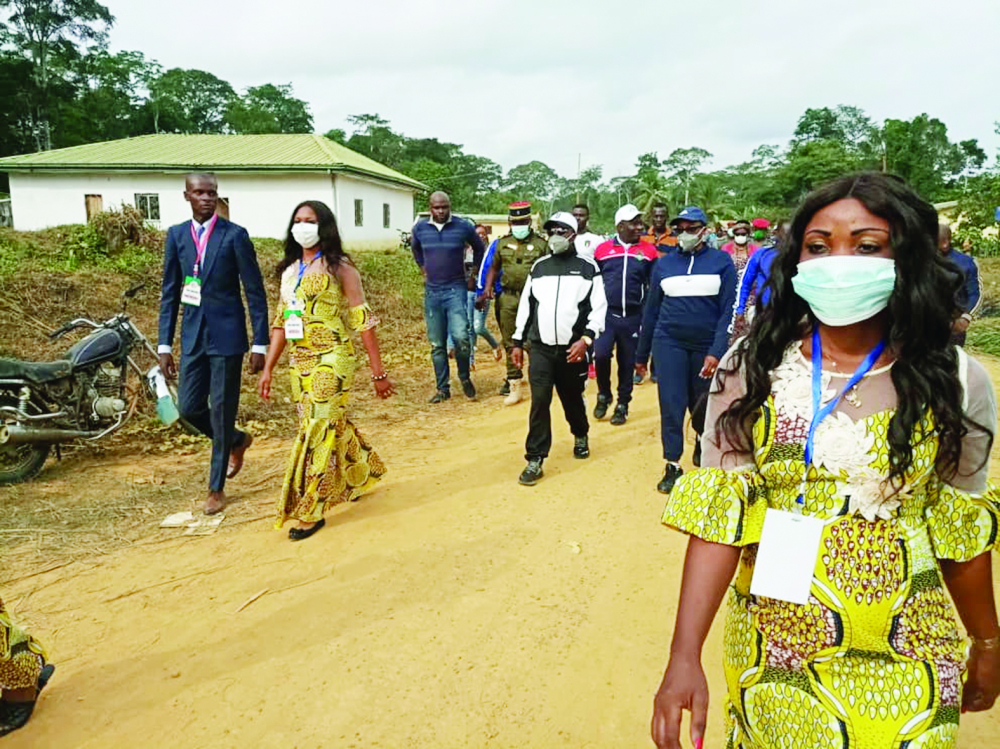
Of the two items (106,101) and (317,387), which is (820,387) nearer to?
(317,387)

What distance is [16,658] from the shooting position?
2.55m

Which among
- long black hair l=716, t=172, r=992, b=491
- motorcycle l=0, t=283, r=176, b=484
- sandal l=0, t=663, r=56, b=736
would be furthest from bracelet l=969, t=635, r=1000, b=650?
motorcycle l=0, t=283, r=176, b=484

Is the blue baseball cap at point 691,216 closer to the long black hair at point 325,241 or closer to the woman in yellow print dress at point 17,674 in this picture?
the long black hair at point 325,241

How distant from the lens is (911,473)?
1445mm

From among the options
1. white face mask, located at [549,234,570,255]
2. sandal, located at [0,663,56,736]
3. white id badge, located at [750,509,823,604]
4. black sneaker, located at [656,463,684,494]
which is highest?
white face mask, located at [549,234,570,255]

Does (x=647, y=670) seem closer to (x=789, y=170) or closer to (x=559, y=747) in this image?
(x=559, y=747)

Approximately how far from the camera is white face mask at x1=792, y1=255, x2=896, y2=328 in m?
1.48

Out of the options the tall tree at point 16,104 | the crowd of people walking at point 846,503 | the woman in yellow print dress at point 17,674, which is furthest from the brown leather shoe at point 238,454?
the tall tree at point 16,104

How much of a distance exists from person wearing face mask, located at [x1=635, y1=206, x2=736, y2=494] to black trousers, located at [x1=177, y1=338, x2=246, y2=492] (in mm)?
2866

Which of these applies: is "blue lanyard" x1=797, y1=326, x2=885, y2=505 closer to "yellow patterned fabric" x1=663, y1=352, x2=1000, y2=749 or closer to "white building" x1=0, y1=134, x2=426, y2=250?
"yellow patterned fabric" x1=663, y1=352, x2=1000, y2=749

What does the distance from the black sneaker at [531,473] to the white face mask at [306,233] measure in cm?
221

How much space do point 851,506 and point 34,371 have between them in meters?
5.75

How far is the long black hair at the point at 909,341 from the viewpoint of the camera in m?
1.45

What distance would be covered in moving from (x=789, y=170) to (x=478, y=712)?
50799 millimetres
